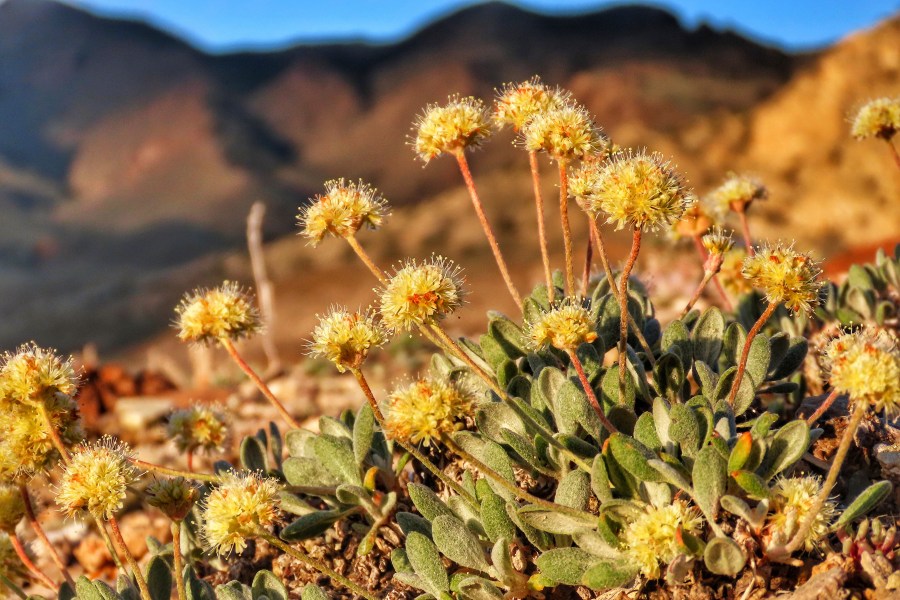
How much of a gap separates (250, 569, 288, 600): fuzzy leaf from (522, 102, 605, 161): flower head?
5.39ft

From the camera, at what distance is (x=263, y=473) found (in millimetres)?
3359

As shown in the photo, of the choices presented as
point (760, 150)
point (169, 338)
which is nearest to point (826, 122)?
point (760, 150)

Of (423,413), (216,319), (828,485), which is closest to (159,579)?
(216,319)

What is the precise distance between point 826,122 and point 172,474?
71.1ft

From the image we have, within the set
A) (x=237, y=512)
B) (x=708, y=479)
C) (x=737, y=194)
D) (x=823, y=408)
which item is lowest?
(x=708, y=479)

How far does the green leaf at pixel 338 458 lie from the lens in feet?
10.0

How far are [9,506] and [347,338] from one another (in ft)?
5.06

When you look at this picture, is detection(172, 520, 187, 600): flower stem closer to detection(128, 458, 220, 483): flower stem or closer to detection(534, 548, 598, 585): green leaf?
detection(128, 458, 220, 483): flower stem

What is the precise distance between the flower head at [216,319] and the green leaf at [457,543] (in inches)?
→ 42.1

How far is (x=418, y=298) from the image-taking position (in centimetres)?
259

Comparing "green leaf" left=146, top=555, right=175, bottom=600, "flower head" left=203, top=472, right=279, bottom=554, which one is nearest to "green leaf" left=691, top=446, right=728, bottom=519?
"flower head" left=203, top=472, right=279, bottom=554

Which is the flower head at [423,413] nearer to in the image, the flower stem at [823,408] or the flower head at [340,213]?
the flower head at [340,213]

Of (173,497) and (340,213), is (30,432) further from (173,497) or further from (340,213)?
(340,213)

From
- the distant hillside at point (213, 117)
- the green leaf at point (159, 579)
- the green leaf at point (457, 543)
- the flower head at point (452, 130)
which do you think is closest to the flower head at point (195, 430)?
the green leaf at point (159, 579)
